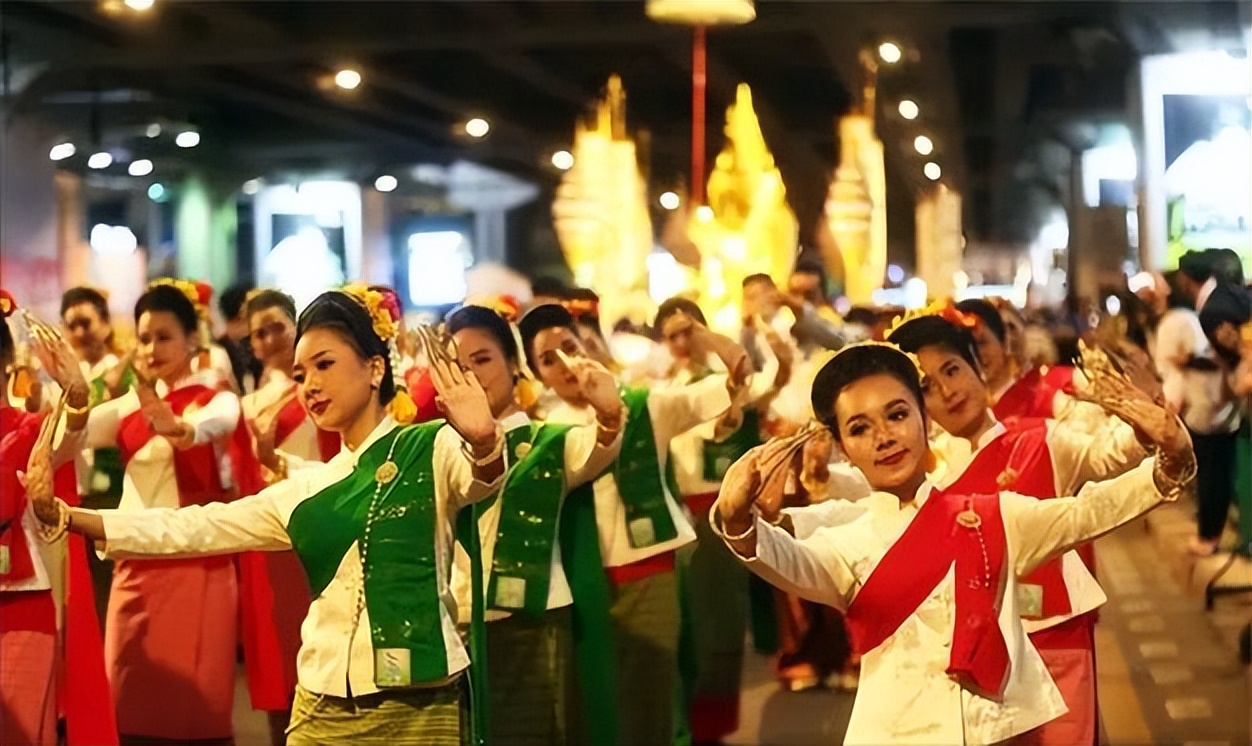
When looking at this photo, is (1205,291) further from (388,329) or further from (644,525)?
(388,329)

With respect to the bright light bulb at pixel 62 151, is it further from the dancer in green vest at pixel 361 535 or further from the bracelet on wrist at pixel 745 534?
the bracelet on wrist at pixel 745 534

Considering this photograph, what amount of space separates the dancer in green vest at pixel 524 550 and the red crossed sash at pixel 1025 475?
78cm

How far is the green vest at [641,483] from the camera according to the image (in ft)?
12.7

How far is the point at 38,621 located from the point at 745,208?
318cm

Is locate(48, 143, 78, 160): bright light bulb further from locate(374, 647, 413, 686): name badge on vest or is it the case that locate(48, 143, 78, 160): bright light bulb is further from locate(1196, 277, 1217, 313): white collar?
locate(1196, 277, 1217, 313): white collar

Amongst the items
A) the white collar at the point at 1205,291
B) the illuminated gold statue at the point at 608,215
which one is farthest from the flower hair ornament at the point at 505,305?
the white collar at the point at 1205,291

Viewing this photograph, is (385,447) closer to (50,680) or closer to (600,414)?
A: (600,414)

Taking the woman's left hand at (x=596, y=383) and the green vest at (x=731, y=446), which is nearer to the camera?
the woman's left hand at (x=596, y=383)

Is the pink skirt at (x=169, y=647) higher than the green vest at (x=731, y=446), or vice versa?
the green vest at (x=731, y=446)

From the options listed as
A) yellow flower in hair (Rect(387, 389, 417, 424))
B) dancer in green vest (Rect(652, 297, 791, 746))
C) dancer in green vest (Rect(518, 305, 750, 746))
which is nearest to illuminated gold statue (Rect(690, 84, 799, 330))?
dancer in green vest (Rect(652, 297, 791, 746))

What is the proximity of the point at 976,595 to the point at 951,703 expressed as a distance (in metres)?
0.16

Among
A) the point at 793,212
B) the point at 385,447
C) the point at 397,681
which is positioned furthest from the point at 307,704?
the point at 793,212

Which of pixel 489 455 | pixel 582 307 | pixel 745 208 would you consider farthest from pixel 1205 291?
Answer: pixel 489 455

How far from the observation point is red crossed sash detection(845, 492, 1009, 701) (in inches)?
88.8
